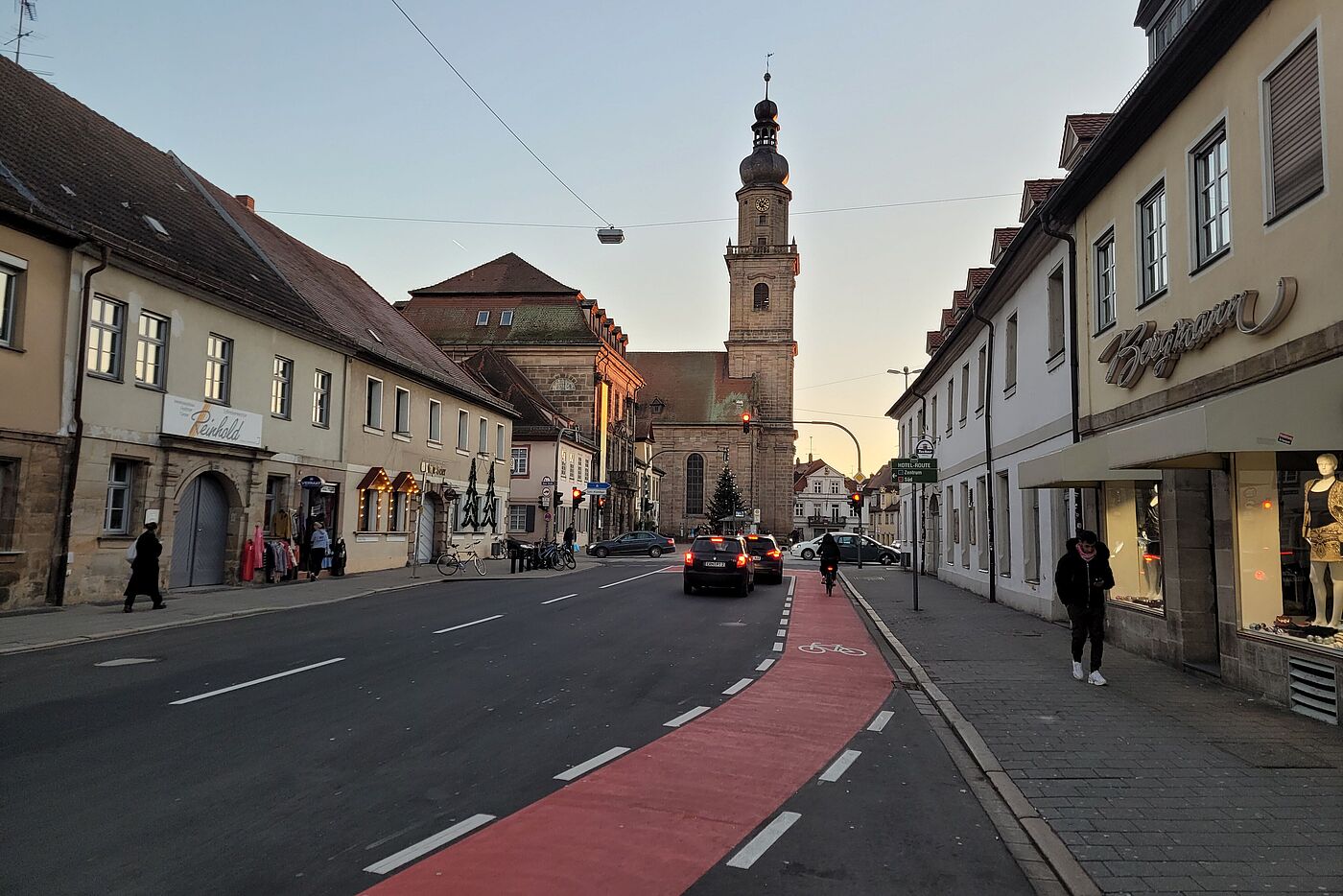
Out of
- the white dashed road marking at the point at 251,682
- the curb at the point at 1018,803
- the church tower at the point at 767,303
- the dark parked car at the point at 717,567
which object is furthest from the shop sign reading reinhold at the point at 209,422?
the church tower at the point at 767,303

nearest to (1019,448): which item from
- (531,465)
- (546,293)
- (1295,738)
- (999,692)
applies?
(999,692)

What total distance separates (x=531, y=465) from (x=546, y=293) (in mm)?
15576

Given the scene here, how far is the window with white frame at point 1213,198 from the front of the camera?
970 centimetres

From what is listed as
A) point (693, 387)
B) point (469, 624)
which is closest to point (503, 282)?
point (693, 387)

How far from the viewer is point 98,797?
545 centimetres

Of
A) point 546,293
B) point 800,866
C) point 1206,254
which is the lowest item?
point 800,866

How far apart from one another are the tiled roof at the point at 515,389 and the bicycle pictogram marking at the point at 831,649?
36.2m

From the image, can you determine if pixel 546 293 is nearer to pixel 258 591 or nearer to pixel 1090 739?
pixel 258 591

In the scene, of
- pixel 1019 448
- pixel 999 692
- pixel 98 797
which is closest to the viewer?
pixel 98 797

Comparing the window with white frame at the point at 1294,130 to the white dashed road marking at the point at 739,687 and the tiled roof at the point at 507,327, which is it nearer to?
the white dashed road marking at the point at 739,687

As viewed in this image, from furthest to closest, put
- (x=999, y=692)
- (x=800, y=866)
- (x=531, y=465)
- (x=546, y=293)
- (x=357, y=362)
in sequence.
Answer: (x=546, y=293) → (x=531, y=465) → (x=357, y=362) → (x=999, y=692) → (x=800, y=866)

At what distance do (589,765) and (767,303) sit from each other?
82.0m

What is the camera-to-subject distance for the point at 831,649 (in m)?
13.4

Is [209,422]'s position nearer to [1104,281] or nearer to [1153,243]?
[1104,281]
